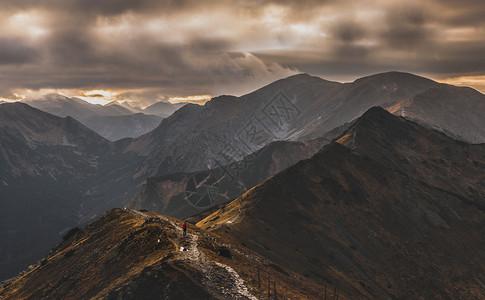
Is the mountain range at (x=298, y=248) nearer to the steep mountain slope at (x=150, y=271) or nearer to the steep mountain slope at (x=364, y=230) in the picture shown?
the steep mountain slope at (x=150, y=271)

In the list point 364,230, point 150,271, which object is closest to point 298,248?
point 364,230

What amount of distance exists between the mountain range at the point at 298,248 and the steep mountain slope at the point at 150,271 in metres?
0.30

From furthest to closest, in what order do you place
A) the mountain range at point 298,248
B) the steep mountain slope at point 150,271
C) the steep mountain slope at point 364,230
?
the steep mountain slope at point 364,230 < the mountain range at point 298,248 < the steep mountain slope at point 150,271

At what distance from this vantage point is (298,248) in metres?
128

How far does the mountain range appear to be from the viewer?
6477 cm

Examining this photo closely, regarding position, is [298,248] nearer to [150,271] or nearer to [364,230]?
[364,230]

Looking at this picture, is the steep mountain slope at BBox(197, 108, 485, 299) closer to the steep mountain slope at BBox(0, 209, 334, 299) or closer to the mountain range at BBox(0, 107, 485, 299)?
the mountain range at BBox(0, 107, 485, 299)

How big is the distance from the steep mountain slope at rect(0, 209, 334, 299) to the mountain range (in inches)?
11.8

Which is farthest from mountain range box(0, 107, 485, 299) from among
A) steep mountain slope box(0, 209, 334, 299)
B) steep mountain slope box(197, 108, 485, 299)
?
steep mountain slope box(197, 108, 485, 299)

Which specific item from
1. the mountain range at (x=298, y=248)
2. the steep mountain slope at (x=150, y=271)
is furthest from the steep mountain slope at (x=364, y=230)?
the steep mountain slope at (x=150, y=271)

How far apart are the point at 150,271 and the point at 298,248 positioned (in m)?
77.8

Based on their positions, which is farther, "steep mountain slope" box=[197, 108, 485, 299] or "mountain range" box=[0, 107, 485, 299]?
"steep mountain slope" box=[197, 108, 485, 299]

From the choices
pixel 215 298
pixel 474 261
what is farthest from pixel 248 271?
pixel 474 261

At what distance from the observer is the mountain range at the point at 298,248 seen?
213ft
